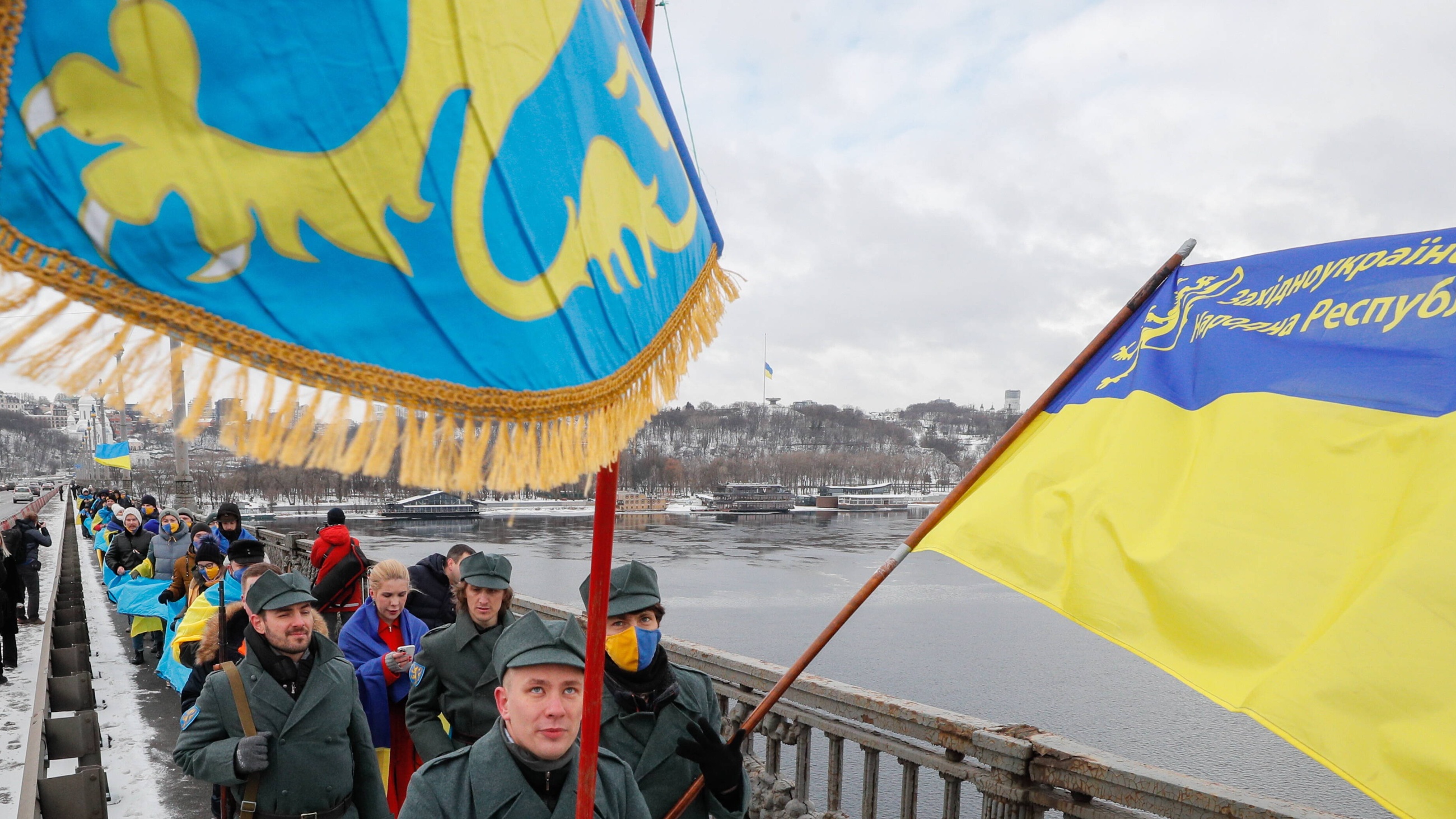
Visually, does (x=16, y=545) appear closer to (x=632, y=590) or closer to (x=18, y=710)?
(x=18, y=710)

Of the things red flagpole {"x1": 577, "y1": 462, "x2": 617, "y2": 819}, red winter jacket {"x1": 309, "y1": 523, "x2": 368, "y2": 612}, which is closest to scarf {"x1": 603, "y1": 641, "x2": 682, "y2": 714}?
red flagpole {"x1": 577, "y1": 462, "x2": 617, "y2": 819}

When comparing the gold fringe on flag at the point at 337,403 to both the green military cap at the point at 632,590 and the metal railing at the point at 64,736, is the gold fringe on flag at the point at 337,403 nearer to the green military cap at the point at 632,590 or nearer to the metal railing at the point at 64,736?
the green military cap at the point at 632,590

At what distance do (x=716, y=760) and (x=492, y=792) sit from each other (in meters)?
0.97

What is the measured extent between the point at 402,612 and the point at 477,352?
3.57 meters

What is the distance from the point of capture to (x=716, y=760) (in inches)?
117

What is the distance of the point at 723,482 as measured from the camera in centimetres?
10338

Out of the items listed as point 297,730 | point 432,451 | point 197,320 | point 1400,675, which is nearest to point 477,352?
point 432,451

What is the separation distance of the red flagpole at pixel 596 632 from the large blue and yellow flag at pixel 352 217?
236mm

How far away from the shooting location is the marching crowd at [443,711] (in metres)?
2.28

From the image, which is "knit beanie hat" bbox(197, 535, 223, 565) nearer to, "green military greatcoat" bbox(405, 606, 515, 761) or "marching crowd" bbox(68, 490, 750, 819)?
"marching crowd" bbox(68, 490, 750, 819)

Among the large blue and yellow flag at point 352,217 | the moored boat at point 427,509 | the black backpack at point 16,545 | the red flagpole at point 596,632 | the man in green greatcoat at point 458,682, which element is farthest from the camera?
the moored boat at point 427,509

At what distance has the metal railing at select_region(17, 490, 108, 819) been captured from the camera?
4344 millimetres

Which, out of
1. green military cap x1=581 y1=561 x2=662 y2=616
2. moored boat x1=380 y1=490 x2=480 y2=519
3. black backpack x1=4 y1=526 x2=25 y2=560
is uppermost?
green military cap x1=581 y1=561 x2=662 y2=616

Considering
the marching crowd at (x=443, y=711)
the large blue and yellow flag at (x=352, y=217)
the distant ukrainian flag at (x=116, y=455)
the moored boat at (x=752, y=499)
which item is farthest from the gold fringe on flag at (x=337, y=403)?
the moored boat at (x=752, y=499)
